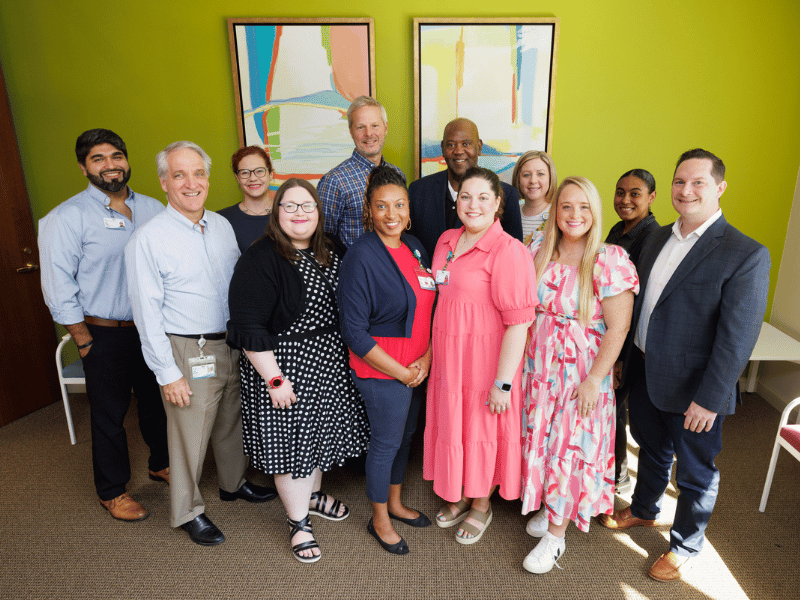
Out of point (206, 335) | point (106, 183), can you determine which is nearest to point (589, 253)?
point (206, 335)

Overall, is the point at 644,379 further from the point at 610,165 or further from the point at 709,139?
the point at 709,139

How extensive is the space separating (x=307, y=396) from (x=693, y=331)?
166 centimetres

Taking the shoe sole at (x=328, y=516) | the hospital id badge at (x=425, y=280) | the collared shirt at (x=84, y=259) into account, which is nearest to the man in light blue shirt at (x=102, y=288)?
the collared shirt at (x=84, y=259)

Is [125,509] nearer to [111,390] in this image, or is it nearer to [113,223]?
[111,390]

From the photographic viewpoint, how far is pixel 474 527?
94.4 inches

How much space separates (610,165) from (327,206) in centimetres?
232

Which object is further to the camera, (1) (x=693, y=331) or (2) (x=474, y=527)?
(2) (x=474, y=527)

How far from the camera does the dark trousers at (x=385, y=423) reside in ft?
7.00


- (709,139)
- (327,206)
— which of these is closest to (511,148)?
(709,139)

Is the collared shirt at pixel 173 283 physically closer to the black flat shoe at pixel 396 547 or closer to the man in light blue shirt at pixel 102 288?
the man in light blue shirt at pixel 102 288

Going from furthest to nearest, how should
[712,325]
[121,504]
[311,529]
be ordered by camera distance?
[121,504], [311,529], [712,325]

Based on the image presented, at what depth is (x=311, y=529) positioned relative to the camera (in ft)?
7.85

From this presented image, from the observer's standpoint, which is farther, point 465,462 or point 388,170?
point 465,462

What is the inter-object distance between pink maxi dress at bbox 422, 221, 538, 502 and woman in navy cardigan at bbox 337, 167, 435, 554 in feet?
0.37
